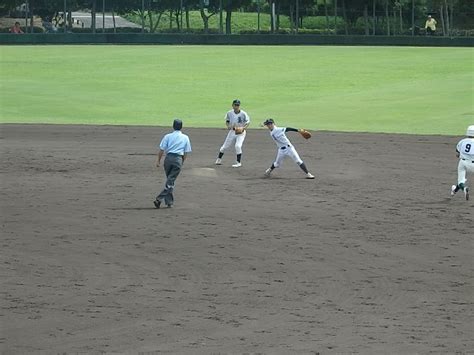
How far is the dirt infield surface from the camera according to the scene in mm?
12828

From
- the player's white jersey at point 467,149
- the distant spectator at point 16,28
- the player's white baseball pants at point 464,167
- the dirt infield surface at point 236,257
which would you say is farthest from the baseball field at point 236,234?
the distant spectator at point 16,28

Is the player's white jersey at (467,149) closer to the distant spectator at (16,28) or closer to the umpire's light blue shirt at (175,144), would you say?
the umpire's light blue shirt at (175,144)

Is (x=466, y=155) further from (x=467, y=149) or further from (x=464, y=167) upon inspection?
(x=464, y=167)

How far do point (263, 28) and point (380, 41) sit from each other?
1229 cm

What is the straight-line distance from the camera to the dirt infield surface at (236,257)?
12.8 meters

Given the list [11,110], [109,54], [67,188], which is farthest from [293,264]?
[109,54]

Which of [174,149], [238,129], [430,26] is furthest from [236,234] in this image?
[430,26]

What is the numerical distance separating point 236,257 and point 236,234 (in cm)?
203

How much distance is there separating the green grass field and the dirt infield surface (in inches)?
447

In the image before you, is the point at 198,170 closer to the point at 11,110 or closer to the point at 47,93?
the point at 11,110

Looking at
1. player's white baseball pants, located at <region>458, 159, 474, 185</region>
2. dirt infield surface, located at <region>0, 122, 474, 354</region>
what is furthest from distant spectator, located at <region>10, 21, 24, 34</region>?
player's white baseball pants, located at <region>458, 159, 474, 185</region>

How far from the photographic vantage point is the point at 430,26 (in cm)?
8125

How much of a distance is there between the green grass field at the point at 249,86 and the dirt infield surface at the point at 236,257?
11348 millimetres

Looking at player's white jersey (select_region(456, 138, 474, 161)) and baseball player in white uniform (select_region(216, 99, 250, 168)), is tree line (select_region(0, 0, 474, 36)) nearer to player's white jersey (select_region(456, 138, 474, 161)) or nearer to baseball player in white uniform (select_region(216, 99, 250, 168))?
baseball player in white uniform (select_region(216, 99, 250, 168))
